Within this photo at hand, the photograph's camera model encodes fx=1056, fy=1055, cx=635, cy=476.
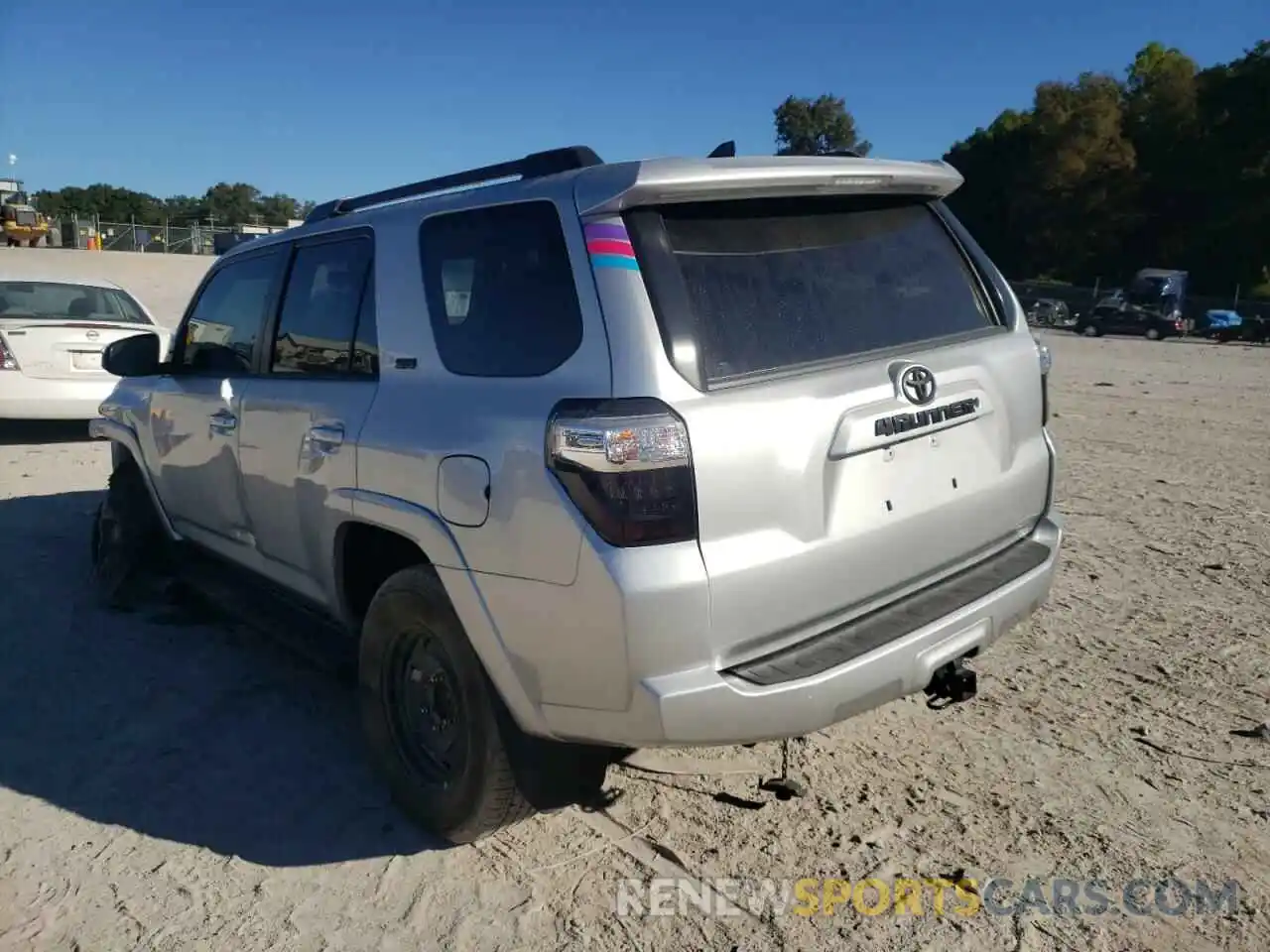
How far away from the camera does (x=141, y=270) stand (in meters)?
32.0

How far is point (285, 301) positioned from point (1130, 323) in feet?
123

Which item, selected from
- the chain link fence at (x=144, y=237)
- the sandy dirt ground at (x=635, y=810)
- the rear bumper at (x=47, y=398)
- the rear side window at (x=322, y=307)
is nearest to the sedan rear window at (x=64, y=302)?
the rear bumper at (x=47, y=398)

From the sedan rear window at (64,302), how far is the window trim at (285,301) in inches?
265

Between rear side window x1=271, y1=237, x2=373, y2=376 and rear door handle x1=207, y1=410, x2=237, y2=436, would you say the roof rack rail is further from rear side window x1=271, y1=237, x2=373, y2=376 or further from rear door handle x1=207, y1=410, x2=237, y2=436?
rear door handle x1=207, y1=410, x2=237, y2=436

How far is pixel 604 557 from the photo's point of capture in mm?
2547

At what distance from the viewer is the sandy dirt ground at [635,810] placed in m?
2.88

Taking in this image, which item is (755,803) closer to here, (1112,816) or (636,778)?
(636,778)

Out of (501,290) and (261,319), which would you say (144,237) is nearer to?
(261,319)

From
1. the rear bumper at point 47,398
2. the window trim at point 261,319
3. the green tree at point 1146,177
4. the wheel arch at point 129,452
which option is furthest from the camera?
the green tree at point 1146,177

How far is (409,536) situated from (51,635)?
9.81 ft

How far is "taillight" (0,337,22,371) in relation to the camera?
933cm

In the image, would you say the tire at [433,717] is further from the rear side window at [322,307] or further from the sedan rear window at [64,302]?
the sedan rear window at [64,302]

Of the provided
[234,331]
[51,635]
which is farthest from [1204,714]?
[51,635]

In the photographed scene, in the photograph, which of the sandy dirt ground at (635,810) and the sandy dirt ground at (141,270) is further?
the sandy dirt ground at (141,270)
